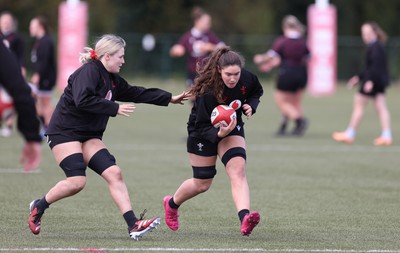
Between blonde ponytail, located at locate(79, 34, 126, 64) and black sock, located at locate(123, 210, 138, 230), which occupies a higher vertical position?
blonde ponytail, located at locate(79, 34, 126, 64)

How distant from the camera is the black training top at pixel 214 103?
8203 mm

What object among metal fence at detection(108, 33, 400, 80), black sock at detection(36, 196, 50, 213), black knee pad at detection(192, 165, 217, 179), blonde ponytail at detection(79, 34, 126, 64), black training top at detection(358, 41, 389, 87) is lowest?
metal fence at detection(108, 33, 400, 80)

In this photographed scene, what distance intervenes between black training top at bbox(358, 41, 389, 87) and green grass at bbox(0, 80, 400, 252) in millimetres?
1094

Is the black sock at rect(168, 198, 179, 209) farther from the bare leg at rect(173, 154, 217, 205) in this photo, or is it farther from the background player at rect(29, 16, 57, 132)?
the background player at rect(29, 16, 57, 132)

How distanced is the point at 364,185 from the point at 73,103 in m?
4.76

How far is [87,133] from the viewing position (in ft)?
26.2

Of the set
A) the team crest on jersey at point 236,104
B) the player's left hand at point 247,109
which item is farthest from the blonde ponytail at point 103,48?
the player's left hand at point 247,109

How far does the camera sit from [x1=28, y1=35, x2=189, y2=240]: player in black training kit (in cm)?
782

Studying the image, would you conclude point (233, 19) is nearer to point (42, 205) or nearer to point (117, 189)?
point (42, 205)

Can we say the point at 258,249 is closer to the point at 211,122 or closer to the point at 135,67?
the point at 211,122

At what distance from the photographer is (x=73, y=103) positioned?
7.95 metres

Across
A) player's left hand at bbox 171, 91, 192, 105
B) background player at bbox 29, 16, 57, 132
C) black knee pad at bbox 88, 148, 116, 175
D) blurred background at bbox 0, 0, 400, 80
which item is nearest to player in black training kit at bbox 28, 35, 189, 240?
black knee pad at bbox 88, 148, 116, 175

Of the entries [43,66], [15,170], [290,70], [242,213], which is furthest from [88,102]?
[290,70]

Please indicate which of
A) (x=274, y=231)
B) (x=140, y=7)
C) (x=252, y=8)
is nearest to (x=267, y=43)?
(x=252, y=8)
